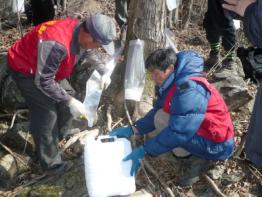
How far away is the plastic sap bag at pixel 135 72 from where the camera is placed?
187 inches

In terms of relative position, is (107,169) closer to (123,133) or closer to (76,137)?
(123,133)

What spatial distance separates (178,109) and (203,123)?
0.34 metres

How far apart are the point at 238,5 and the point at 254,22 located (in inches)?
9.3

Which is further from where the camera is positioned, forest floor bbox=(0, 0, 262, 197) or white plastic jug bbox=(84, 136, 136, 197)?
forest floor bbox=(0, 0, 262, 197)

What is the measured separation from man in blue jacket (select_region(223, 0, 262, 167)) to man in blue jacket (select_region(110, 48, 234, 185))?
2.32 ft

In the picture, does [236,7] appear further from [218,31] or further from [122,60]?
[218,31]

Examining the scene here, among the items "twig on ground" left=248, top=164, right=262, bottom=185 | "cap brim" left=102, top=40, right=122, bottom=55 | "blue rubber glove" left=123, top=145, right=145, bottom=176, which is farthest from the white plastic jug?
"twig on ground" left=248, top=164, right=262, bottom=185

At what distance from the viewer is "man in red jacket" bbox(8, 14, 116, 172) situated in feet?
12.5

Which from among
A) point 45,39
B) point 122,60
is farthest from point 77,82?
point 45,39

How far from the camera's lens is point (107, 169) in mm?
3902

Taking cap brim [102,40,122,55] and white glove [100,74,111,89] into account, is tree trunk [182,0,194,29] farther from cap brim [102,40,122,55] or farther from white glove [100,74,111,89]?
white glove [100,74,111,89]

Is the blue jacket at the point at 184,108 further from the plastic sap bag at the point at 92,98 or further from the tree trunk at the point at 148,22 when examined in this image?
the tree trunk at the point at 148,22

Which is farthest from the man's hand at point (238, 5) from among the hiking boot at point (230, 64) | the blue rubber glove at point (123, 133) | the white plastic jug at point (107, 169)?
the hiking boot at point (230, 64)

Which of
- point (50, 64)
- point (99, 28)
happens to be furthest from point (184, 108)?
point (50, 64)
